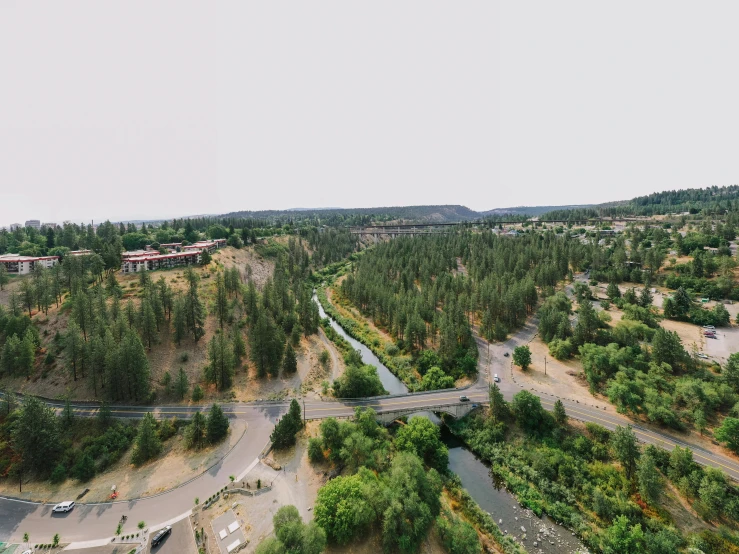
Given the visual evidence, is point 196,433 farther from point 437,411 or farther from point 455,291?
point 455,291

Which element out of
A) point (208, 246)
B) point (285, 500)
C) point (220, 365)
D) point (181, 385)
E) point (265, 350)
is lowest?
point (285, 500)

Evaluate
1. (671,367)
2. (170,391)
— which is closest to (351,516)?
(170,391)

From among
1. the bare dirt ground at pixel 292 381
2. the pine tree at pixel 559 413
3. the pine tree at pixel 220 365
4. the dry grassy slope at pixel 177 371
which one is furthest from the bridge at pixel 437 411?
the pine tree at pixel 220 365

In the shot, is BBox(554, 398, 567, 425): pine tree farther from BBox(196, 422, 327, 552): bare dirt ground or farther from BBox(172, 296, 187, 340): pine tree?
BBox(172, 296, 187, 340): pine tree

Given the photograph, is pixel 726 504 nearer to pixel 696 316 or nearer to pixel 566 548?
pixel 566 548

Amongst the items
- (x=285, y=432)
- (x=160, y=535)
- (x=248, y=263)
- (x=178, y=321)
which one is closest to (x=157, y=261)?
(x=248, y=263)

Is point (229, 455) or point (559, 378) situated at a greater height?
point (559, 378)
